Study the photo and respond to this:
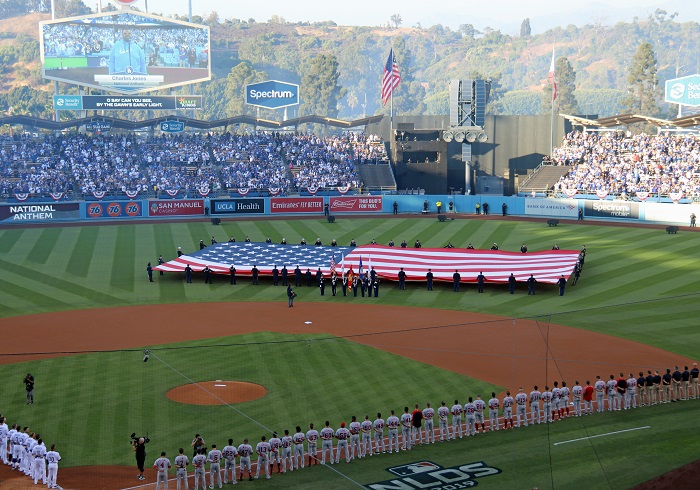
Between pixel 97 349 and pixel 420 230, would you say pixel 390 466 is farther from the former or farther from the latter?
pixel 420 230

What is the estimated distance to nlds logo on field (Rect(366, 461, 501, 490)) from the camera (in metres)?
18.6

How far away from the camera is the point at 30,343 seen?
106ft

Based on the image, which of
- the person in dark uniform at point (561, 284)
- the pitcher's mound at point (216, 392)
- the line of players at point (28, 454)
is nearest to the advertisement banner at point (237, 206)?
the person in dark uniform at point (561, 284)

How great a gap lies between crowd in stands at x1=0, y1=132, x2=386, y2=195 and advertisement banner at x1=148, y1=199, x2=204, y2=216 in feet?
7.91

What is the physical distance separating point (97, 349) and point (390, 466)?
1492cm

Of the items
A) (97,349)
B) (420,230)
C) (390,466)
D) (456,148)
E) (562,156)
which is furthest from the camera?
(456,148)

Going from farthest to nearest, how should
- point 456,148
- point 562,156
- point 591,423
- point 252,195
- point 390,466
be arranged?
point 456,148
point 562,156
point 252,195
point 591,423
point 390,466

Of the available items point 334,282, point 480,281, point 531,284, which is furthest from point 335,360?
point 531,284

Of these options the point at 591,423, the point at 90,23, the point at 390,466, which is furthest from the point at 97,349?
the point at 90,23

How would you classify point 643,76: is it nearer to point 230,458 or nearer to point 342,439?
point 342,439

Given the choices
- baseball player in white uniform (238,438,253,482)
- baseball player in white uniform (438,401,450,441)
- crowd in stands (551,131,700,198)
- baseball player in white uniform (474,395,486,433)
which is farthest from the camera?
crowd in stands (551,131,700,198)

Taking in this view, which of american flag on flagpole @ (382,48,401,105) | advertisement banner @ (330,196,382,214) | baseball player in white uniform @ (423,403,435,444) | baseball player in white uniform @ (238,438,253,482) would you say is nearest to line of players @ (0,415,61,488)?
baseball player in white uniform @ (238,438,253,482)

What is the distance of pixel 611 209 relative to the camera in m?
64.9

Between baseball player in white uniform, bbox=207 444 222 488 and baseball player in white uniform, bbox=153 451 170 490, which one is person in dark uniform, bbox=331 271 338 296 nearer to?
baseball player in white uniform, bbox=207 444 222 488
